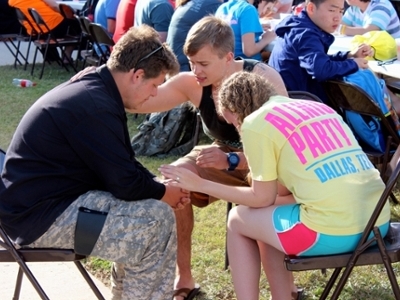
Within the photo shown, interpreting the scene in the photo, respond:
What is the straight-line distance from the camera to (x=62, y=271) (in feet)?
12.1

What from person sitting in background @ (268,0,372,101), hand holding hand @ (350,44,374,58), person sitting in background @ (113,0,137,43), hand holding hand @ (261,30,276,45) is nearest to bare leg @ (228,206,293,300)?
person sitting in background @ (268,0,372,101)

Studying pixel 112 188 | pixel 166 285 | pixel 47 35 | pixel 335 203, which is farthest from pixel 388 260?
pixel 47 35

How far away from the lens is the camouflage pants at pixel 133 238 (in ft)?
8.54

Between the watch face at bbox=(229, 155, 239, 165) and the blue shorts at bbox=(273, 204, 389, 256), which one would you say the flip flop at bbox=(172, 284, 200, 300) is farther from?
the blue shorts at bbox=(273, 204, 389, 256)

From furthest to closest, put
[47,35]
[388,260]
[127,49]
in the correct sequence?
[47,35] → [127,49] → [388,260]

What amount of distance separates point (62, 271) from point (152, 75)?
147cm

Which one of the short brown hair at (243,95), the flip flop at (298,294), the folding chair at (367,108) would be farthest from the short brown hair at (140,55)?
the folding chair at (367,108)

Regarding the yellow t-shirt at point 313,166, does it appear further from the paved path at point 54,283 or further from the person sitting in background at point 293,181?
the paved path at point 54,283

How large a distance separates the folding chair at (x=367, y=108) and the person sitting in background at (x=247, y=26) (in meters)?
1.71

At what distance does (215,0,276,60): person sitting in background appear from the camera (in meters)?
5.68

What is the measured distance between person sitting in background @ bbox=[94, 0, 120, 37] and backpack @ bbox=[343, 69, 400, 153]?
4444mm

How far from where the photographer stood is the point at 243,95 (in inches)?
105

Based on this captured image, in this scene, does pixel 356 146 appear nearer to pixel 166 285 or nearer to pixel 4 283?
pixel 166 285

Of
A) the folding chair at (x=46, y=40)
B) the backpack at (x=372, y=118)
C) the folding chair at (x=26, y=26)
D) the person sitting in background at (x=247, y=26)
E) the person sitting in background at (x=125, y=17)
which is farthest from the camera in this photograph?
the folding chair at (x=26, y=26)
